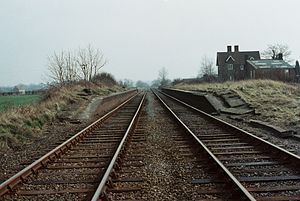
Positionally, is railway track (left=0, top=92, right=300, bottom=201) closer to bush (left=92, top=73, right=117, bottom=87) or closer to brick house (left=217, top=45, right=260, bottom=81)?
bush (left=92, top=73, right=117, bottom=87)

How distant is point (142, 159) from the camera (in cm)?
829

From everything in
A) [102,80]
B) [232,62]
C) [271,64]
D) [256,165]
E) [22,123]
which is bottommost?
[256,165]

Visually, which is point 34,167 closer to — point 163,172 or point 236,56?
point 163,172

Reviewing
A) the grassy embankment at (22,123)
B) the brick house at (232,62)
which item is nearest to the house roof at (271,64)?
the brick house at (232,62)

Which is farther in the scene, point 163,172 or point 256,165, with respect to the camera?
point 256,165

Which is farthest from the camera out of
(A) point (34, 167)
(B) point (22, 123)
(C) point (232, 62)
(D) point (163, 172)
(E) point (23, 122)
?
(C) point (232, 62)

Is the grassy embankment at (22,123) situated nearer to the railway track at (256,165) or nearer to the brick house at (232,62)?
the railway track at (256,165)

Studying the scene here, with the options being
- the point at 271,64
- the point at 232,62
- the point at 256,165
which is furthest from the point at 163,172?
the point at 232,62

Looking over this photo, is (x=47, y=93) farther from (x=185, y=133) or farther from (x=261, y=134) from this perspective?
(x=261, y=134)

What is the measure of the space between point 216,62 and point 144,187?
101282mm

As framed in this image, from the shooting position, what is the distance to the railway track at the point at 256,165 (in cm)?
562

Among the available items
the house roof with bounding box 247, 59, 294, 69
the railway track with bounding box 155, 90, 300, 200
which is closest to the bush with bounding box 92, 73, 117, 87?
the house roof with bounding box 247, 59, 294, 69

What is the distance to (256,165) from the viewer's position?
748 centimetres

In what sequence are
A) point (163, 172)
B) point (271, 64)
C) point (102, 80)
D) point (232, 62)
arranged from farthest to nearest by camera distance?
point (232, 62)
point (271, 64)
point (102, 80)
point (163, 172)
